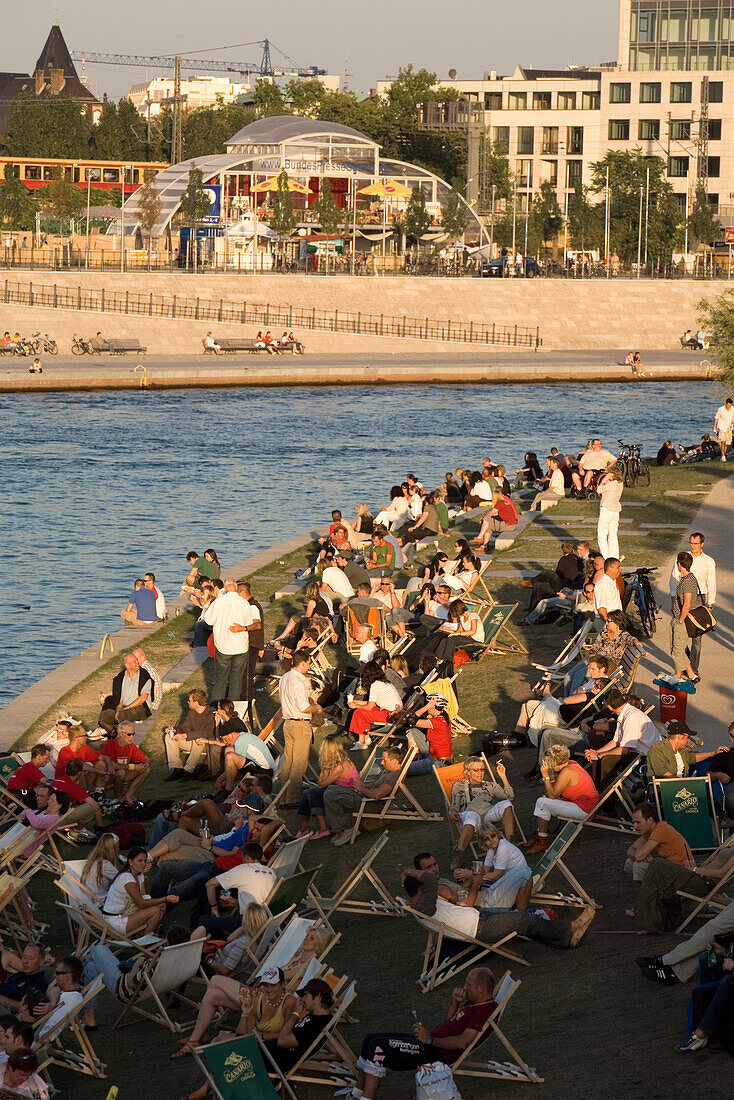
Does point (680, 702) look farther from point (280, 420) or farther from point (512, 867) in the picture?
point (280, 420)

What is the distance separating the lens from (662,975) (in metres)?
7.68

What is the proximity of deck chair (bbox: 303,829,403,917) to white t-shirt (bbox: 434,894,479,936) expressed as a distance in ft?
2.75

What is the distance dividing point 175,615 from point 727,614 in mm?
6754

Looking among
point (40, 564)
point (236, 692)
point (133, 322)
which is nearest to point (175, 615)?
point (236, 692)

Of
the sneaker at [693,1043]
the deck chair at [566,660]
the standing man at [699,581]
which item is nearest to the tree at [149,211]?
the deck chair at [566,660]

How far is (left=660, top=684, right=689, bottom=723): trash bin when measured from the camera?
38.9ft

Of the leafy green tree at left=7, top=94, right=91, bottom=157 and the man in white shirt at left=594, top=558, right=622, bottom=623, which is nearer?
the man in white shirt at left=594, top=558, right=622, bottom=623

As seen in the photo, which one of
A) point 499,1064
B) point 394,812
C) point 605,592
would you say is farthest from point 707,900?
point 605,592

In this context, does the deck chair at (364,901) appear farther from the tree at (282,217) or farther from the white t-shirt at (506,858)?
the tree at (282,217)

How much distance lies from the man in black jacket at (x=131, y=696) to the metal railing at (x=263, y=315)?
51.3m

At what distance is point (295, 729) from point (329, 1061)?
16.1 feet

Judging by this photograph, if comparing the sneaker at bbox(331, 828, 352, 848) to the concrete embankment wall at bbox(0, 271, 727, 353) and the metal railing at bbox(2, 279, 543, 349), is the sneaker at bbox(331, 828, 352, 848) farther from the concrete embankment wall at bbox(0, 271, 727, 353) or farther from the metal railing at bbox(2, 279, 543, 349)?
the concrete embankment wall at bbox(0, 271, 727, 353)

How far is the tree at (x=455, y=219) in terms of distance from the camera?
8531cm

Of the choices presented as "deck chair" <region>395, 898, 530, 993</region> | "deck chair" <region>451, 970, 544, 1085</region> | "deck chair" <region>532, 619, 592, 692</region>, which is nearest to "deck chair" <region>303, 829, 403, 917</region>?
"deck chair" <region>395, 898, 530, 993</region>
